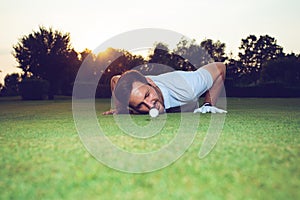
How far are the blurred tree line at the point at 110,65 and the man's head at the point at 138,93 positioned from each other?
734 inches

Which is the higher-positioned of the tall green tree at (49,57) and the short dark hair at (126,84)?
the tall green tree at (49,57)

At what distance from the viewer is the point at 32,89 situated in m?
27.5

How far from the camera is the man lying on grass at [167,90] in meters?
5.46

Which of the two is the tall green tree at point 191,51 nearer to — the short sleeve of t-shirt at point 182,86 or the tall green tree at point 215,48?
the tall green tree at point 215,48

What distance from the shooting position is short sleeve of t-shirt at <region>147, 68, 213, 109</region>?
592cm

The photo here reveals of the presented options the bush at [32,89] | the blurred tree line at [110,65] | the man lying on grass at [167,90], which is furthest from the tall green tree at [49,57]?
the man lying on grass at [167,90]

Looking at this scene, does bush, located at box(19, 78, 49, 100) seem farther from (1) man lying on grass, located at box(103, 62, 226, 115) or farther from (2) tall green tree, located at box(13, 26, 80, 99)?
(1) man lying on grass, located at box(103, 62, 226, 115)

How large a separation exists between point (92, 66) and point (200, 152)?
44753 millimetres

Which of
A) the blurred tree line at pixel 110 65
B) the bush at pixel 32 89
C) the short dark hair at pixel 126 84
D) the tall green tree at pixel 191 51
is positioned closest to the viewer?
the short dark hair at pixel 126 84

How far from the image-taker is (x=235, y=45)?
58969 millimetres

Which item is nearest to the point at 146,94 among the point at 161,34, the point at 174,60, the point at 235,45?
the point at 161,34

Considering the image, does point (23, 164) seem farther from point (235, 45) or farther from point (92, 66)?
point (235, 45)

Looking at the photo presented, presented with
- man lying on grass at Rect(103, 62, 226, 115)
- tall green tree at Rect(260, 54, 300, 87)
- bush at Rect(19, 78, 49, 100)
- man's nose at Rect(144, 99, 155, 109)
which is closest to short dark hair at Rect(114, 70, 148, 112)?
man lying on grass at Rect(103, 62, 226, 115)

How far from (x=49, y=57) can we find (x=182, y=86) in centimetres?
3601
